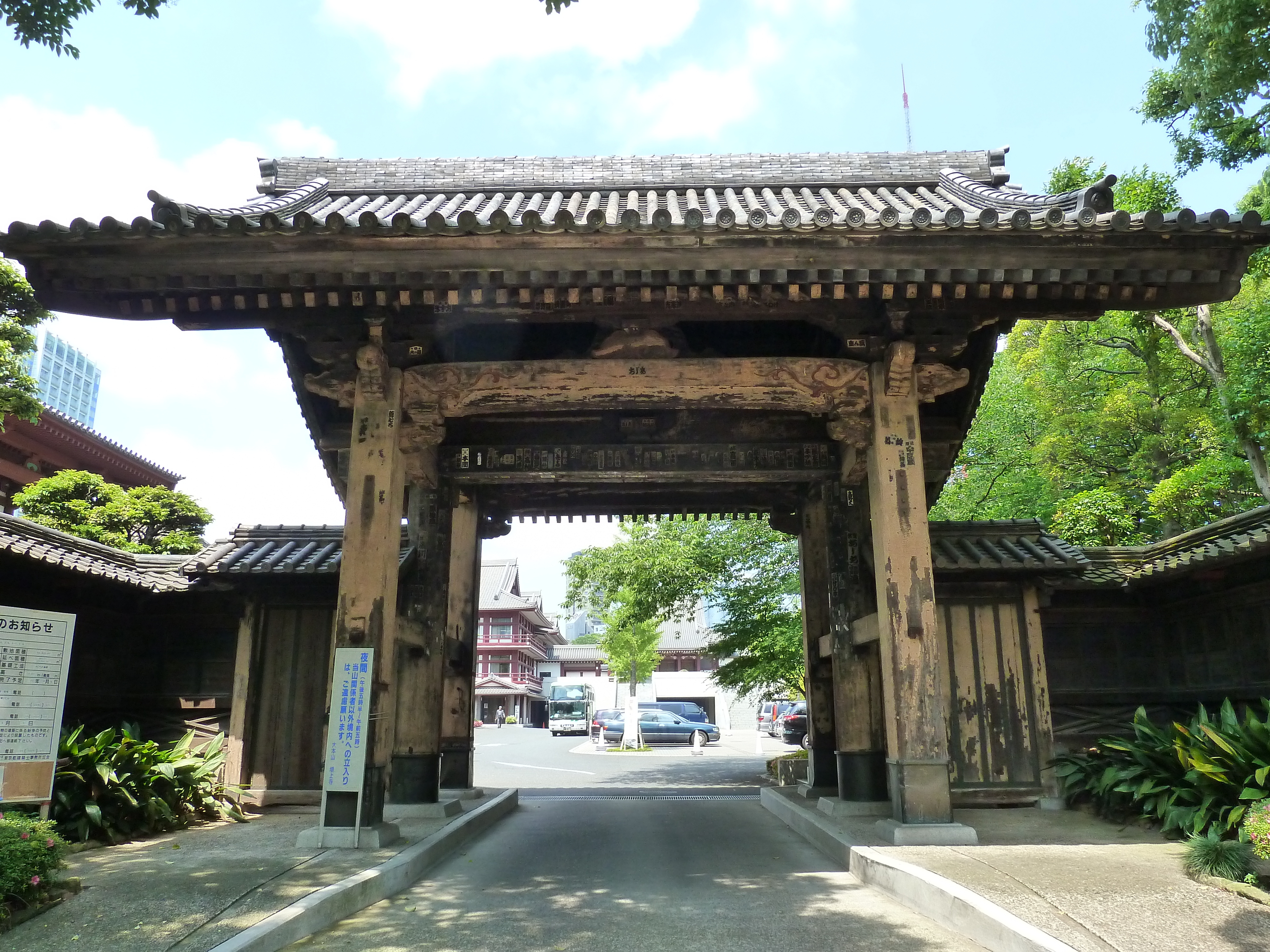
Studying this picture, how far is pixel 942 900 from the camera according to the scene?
5.52 m

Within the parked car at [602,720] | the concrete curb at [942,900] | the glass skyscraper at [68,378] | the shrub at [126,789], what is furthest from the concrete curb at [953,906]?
the glass skyscraper at [68,378]

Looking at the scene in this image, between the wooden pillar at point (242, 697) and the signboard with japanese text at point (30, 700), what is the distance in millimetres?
4184

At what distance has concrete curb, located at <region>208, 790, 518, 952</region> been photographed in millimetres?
4762

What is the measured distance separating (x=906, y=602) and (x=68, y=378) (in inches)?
5610

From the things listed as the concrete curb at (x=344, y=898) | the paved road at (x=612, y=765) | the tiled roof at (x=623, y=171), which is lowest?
the paved road at (x=612, y=765)

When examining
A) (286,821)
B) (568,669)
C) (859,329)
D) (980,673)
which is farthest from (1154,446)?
(568,669)

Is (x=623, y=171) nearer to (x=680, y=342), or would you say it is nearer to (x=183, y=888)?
(x=680, y=342)

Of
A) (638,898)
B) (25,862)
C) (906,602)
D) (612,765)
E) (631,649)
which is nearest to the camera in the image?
(25,862)

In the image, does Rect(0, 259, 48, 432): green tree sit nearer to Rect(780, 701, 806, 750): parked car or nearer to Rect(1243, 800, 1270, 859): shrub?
Rect(1243, 800, 1270, 859): shrub

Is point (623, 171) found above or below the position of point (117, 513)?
above

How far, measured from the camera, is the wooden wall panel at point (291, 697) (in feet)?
36.3

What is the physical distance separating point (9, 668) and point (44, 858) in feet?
6.16

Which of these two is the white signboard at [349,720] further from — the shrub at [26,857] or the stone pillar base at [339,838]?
the shrub at [26,857]

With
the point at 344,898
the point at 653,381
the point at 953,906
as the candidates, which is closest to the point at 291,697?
the point at 344,898
